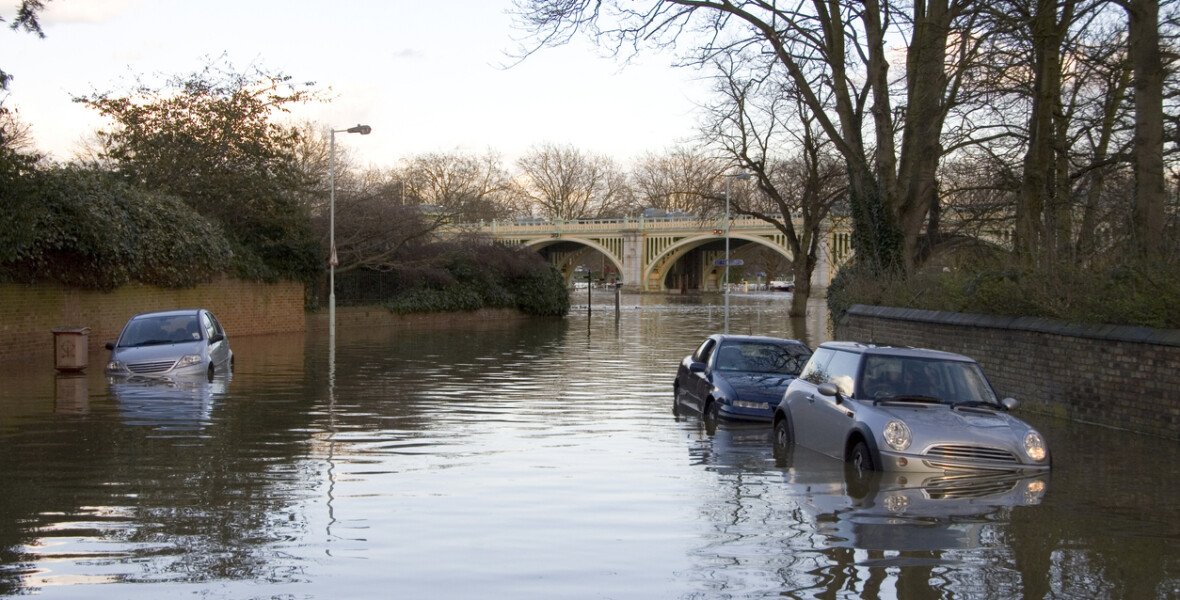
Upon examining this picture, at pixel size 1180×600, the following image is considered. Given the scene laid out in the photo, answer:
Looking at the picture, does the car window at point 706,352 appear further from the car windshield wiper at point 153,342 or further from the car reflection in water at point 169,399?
the car windshield wiper at point 153,342

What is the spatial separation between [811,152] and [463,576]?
43235 millimetres

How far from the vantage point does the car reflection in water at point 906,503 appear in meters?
8.31

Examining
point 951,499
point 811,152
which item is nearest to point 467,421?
point 951,499

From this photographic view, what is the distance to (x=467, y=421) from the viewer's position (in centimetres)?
1521

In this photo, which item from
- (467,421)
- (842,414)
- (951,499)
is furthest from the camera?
(467,421)

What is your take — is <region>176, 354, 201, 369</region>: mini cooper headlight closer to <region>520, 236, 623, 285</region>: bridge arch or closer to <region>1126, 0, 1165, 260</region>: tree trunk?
<region>1126, 0, 1165, 260</region>: tree trunk

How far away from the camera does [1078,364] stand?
15.3 m

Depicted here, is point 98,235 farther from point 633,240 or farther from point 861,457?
point 633,240

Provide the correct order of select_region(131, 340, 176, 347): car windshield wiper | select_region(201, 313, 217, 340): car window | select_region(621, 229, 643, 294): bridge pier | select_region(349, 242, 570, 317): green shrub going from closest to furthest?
select_region(131, 340, 176, 347): car windshield wiper → select_region(201, 313, 217, 340): car window → select_region(349, 242, 570, 317): green shrub → select_region(621, 229, 643, 294): bridge pier

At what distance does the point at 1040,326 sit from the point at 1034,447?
584 centimetres

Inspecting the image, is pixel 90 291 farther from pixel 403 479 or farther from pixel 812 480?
pixel 812 480

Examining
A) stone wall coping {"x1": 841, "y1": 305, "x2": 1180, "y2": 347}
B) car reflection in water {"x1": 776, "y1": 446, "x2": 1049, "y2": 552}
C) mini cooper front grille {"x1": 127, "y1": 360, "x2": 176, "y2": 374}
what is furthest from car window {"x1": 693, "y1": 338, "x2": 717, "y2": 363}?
mini cooper front grille {"x1": 127, "y1": 360, "x2": 176, "y2": 374}

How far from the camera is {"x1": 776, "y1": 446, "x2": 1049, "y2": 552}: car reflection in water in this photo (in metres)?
8.31

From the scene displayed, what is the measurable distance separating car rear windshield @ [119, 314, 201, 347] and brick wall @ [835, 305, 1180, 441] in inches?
479
